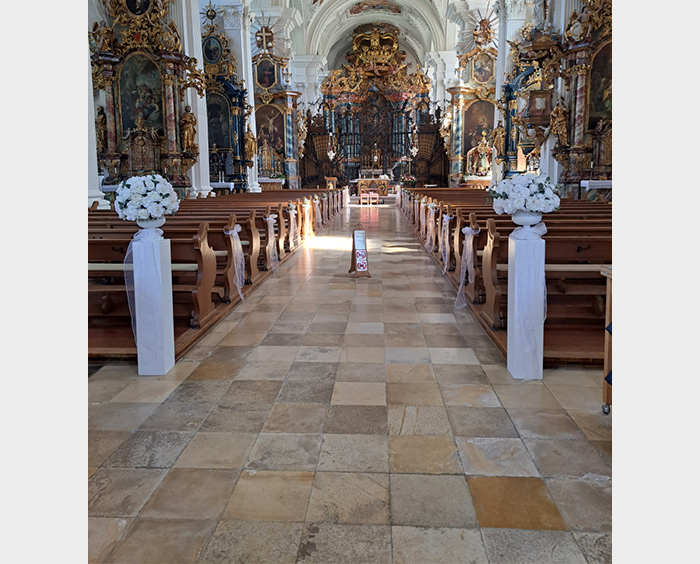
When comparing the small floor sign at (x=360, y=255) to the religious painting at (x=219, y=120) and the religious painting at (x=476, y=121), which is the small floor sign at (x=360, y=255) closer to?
the religious painting at (x=219, y=120)

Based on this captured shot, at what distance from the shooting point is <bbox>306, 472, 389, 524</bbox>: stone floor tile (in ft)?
7.07

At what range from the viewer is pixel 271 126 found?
75.5ft

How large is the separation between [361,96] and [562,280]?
32.1 metres

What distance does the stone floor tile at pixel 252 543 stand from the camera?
193 cm

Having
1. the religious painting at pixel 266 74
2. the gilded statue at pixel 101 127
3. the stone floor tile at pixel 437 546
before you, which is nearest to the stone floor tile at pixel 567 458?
the stone floor tile at pixel 437 546

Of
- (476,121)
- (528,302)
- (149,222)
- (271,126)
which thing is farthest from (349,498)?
(476,121)

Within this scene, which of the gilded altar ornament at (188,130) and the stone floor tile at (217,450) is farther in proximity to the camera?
the gilded altar ornament at (188,130)

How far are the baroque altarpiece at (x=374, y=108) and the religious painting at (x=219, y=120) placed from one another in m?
13.9

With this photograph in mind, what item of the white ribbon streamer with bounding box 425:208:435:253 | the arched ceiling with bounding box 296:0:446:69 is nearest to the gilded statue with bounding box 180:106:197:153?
the white ribbon streamer with bounding box 425:208:435:253

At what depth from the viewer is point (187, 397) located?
3.37 metres

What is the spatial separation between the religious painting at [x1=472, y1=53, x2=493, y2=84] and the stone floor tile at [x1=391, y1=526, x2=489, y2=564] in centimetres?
2273

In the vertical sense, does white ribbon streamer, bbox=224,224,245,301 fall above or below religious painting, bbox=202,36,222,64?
below

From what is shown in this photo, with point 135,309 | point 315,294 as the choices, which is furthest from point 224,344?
point 315,294

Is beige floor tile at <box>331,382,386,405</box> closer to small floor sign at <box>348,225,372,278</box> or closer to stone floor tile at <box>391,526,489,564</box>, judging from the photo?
stone floor tile at <box>391,526,489,564</box>
